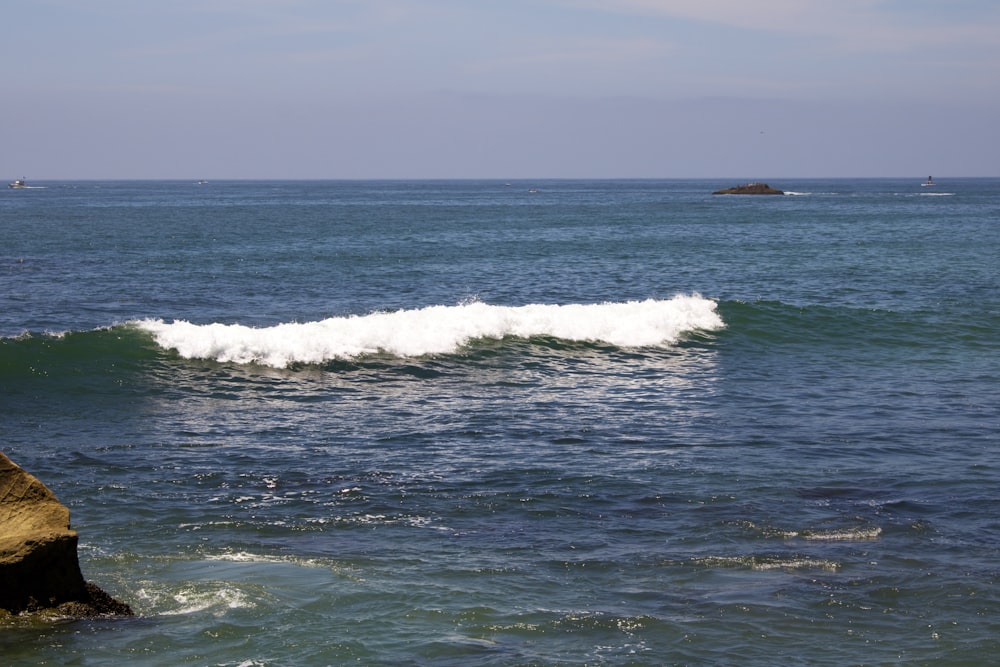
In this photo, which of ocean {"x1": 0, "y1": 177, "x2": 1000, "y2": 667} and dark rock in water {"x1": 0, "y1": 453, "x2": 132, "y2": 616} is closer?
dark rock in water {"x1": 0, "y1": 453, "x2": 132, "y2": 616}

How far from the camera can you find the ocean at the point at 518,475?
8.72 meters

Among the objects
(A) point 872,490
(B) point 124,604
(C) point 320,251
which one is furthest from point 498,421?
(C) point 320,251

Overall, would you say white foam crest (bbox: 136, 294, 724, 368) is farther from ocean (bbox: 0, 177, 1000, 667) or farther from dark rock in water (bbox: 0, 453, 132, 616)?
dark rock in water (bbox: 0, 453, 132, 616)

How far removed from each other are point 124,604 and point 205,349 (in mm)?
12959

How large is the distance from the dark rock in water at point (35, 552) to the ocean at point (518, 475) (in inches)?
8.5

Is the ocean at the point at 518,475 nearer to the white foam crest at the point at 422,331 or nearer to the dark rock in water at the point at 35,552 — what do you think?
the white foam crest at the point at 422,331

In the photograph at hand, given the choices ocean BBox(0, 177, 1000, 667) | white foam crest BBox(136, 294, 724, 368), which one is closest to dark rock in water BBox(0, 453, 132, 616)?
ocean BBox(0, 177, 1000, 667)

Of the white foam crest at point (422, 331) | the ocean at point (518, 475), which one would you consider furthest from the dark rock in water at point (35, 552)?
the white foam crest at point (422, 331)

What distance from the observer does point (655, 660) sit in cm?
820

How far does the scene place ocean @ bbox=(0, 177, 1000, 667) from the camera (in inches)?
343

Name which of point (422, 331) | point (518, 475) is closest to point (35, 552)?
point (518, 475)

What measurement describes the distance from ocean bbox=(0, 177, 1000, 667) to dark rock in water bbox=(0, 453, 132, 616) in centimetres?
22

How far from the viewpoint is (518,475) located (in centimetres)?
1333

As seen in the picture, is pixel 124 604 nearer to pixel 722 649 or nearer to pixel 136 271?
pixel 722 649
